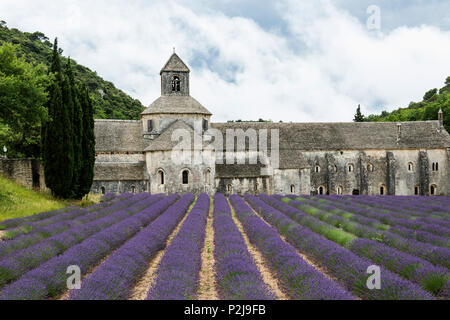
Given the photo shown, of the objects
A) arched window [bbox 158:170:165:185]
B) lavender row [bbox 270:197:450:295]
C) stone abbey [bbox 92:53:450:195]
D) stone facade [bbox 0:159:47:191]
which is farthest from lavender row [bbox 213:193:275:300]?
stone abbey [bbox 92:53:450:195]

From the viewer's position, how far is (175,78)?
124ft

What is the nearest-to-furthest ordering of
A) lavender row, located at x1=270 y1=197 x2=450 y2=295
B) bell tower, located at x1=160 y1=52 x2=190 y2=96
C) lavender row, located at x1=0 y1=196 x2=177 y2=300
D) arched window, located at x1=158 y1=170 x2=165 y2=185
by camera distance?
lavender row, located at x1=0 y1=196 x2=177 y2=300
lavender row, located at x1=270 y1=197 x2=450 y2=295
arched window, located at x1=158 y1=170 x2=165 y2=185
bell tower, located at x1=160 y1=52 x2=190 y2=96

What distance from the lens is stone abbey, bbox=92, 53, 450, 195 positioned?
3225cm

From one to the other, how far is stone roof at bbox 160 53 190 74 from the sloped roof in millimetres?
2890

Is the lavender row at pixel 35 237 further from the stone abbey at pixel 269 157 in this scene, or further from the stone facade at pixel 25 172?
the stone abbey at pixel 269 157

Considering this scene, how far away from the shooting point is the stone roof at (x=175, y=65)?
123ft

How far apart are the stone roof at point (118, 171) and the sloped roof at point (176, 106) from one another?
5.40 meters

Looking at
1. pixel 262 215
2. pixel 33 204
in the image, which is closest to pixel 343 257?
pixel 262 215

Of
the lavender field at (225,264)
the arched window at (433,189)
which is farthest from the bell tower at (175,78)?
the arched window at (433,189)

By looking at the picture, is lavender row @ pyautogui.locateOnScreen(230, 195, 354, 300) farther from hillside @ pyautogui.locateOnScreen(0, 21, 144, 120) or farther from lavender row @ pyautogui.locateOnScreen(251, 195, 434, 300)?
hillside @ pyautogui.locateOnScreen(0, 21, 144, 120)
